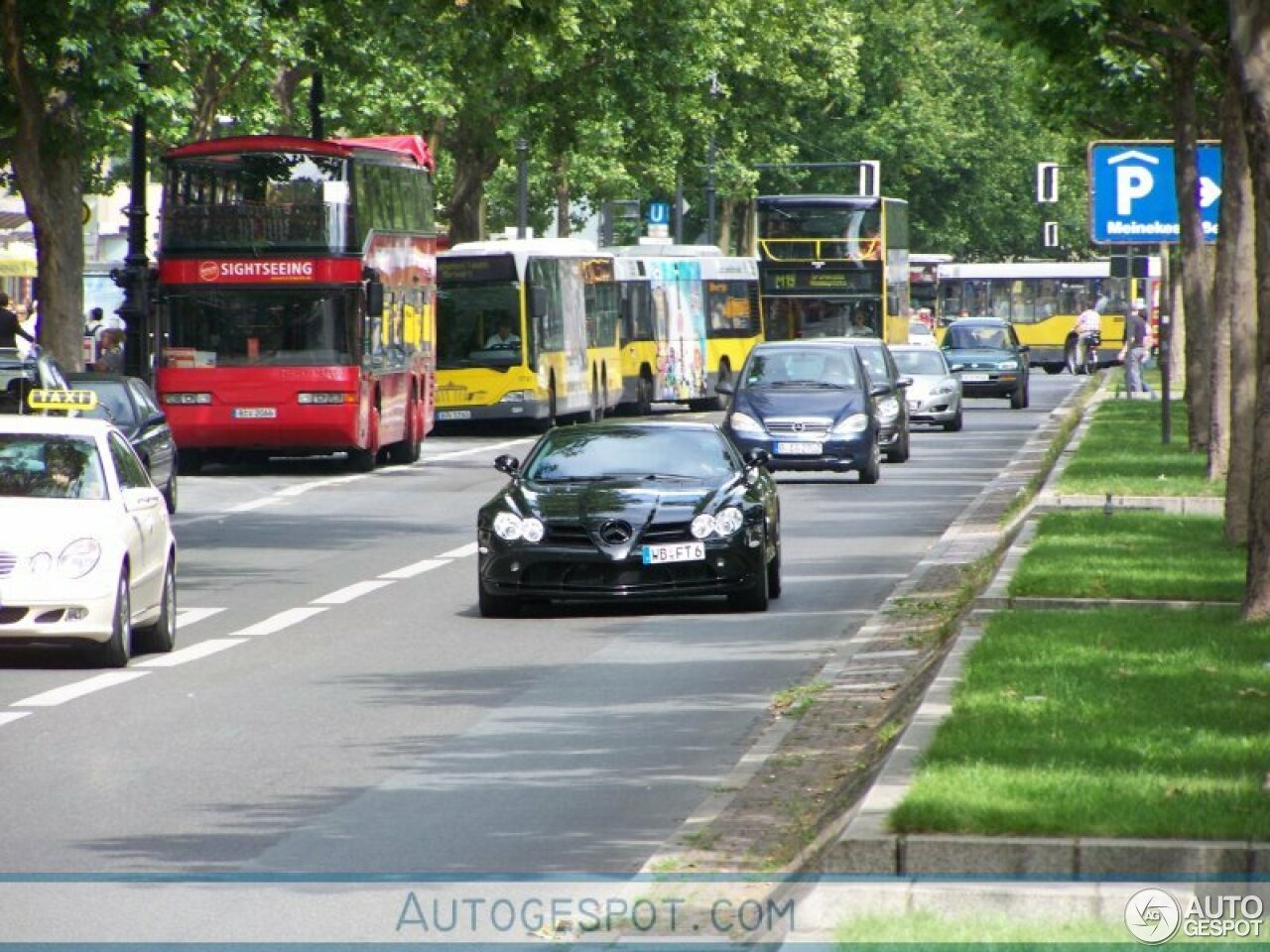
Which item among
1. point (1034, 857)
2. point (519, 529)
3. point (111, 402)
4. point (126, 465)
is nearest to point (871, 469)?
point (111, 402)

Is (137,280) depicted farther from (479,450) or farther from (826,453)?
(826,453)

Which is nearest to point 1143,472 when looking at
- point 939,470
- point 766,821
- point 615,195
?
point 939,470

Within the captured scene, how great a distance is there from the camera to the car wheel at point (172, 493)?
29125mm

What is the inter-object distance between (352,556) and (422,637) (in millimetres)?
6538

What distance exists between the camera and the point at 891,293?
5962cm

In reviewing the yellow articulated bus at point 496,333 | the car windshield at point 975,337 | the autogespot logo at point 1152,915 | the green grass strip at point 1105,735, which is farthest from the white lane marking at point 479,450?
the autogespot logo at point 1152,915

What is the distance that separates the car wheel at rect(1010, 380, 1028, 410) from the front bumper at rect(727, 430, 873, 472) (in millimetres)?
27617

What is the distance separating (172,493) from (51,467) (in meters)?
13.5

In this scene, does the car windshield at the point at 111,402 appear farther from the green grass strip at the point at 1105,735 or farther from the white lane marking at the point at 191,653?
the green grass strip at the point at 1105,735

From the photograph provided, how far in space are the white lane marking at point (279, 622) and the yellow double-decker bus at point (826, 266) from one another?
39284mm

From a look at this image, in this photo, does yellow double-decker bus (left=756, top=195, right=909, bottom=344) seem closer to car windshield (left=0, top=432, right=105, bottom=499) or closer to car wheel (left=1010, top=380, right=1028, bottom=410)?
car wheel (left=1010, top=380, right=1028, bottom=410)

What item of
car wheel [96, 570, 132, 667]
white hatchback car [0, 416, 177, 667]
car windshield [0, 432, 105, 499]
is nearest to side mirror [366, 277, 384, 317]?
white hatchback car [0, 416, 177, 667]

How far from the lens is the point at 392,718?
1331cm

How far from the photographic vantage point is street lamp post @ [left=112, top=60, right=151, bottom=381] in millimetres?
38094
